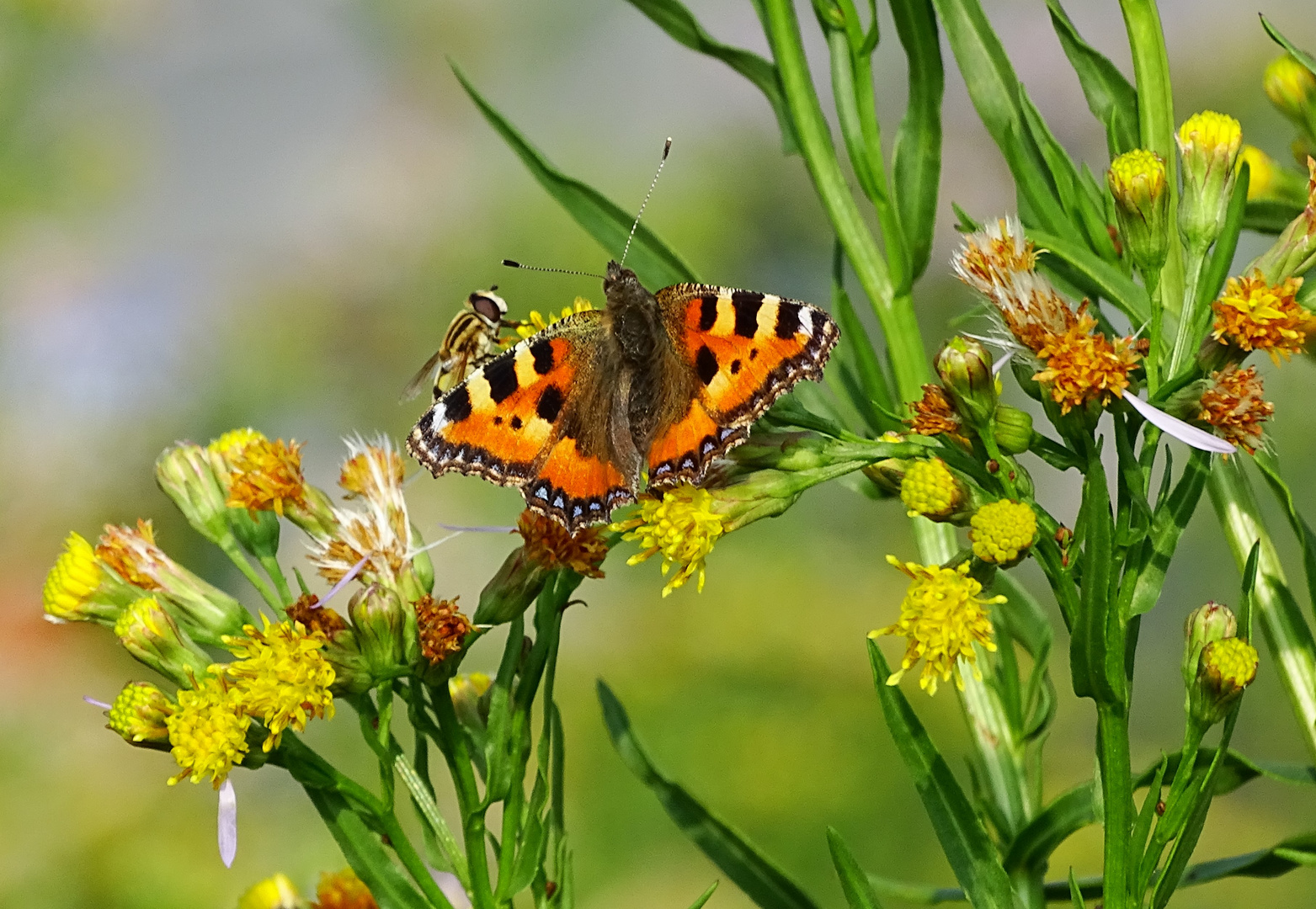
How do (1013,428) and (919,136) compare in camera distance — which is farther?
(919,136)

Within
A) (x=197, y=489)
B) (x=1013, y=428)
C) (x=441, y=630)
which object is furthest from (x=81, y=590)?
(x=1013, y=428)

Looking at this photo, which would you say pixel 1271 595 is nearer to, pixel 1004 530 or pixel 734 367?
pixel 1004 530

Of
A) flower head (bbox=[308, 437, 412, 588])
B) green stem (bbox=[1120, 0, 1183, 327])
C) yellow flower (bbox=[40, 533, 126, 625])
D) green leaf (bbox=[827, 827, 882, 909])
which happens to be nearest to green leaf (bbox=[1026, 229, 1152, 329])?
green stem (bbox=[1120, 0, 1183, 327])

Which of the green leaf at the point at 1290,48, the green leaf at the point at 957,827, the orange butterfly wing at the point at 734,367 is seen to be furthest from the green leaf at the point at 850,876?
the green leaf at the point at 1290,48

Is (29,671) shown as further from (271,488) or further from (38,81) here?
(271,488)

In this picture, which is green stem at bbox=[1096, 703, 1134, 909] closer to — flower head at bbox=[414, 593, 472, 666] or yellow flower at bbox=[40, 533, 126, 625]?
flower head at bbox=[414, 593, 472, 666]

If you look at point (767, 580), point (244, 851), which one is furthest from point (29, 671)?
point (767, 580)
